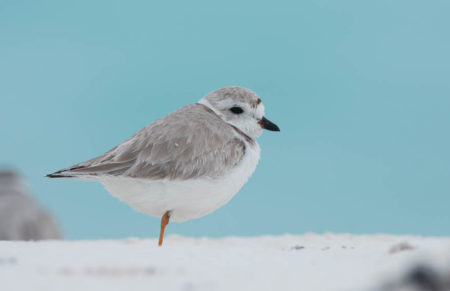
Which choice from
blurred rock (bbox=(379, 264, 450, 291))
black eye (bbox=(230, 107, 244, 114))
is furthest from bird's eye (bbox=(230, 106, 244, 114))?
blurred rock (bbox=(379, 264, 450, 291))

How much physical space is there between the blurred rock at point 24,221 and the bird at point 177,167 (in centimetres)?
620

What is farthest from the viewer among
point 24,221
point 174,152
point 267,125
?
point 24,221

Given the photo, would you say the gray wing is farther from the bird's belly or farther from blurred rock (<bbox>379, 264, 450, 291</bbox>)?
blurred rock (<bbox>379, 264, 450, 291</bbox>)

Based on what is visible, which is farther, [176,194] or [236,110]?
[236,110]

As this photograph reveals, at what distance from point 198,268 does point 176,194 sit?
2054 mm

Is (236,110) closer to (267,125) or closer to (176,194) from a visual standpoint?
(267,125)

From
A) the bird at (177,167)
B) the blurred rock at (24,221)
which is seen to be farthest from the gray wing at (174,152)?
the blurred rock at (24,221)

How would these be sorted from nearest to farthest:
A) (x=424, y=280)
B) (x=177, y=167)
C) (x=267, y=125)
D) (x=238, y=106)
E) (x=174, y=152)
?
1. (x=424, y=280)
2. (x=177, y=167)
3. (x=174, y=152)
4. (x=238, y=106)
5. (x=267, y=125)

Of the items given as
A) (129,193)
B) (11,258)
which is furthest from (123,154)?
(11,258)

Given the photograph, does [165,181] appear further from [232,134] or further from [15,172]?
[15,172]

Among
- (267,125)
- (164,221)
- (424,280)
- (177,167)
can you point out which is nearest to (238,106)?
(267,125)

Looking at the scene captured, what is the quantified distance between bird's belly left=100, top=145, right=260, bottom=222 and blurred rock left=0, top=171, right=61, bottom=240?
→ 643 centimetres

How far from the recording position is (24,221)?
12695mm

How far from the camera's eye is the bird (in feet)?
21.7
